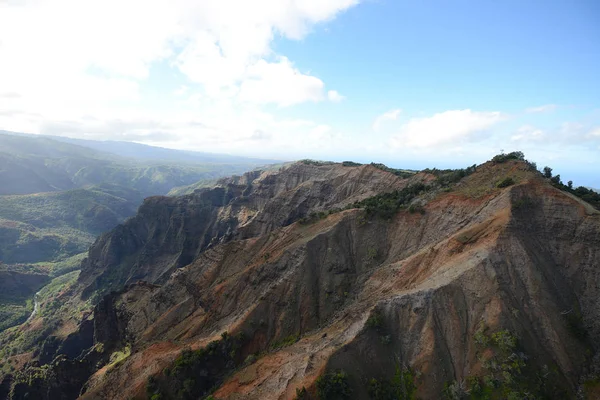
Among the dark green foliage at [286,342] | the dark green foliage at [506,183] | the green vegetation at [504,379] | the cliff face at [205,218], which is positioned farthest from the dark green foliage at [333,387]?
the cliff face at [205,218]

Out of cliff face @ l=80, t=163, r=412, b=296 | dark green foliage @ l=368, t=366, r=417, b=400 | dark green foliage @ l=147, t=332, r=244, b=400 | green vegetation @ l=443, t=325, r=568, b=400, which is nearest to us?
green vegetation @ l=443, t=325, r=568, b=400

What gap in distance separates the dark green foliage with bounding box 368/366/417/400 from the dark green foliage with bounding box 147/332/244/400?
56.7 ft

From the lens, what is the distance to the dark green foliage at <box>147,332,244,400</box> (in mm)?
37344

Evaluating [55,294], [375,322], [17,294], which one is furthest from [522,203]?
[17,294]

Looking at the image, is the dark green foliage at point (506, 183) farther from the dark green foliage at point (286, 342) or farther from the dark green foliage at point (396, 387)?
the dark green foliage at point (286, 342)

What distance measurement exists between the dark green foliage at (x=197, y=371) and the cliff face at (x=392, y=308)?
0.41ft

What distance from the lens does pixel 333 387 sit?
28.9 meters

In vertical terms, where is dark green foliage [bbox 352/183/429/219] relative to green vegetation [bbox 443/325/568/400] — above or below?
above

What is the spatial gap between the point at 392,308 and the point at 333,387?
9809mm

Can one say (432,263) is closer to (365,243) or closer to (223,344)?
(365,243)

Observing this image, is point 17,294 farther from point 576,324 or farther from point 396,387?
point 576,324

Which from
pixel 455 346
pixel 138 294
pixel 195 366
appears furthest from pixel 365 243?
pixel 138 294

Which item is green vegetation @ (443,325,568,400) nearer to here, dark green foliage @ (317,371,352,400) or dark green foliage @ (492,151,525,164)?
dark green foliage @ (317,371,352,400)

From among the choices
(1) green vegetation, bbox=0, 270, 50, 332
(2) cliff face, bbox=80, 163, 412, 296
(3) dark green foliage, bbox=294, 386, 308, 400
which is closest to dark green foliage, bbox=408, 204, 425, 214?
(3) dark green foliage, bbox=294, 386, 308, 400
